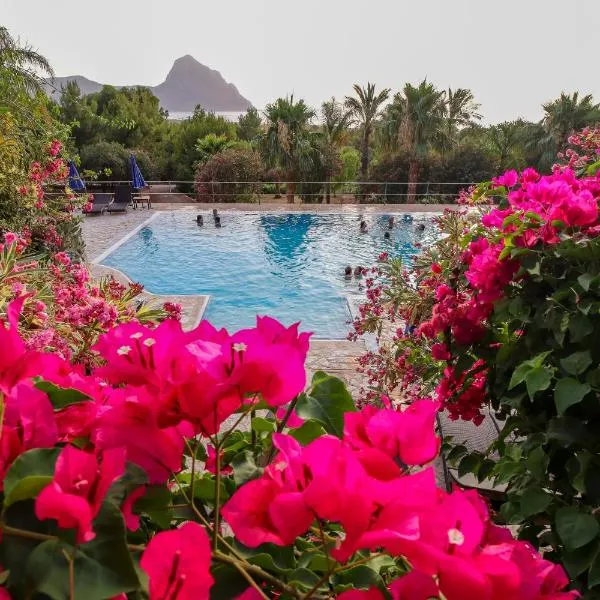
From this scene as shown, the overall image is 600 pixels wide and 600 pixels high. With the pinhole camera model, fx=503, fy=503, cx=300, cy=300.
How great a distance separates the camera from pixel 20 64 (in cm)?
755

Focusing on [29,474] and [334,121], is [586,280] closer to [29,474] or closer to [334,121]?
[29,474]

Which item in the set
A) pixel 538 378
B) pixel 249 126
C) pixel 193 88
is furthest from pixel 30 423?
pixel 193 88

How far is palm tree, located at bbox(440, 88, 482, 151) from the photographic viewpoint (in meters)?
20.1

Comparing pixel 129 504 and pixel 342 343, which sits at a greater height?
pixel 129 504

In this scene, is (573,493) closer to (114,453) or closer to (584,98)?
(114,453)

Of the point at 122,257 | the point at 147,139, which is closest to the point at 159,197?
the point at 147,139

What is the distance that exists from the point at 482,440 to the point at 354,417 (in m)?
2.40

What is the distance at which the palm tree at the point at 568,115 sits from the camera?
716 inches

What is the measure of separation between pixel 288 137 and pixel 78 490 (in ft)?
68.6

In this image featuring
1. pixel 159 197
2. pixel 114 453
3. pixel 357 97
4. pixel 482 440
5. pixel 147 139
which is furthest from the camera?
pixel 147 139

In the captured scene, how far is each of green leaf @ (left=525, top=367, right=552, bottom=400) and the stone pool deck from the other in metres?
0.76

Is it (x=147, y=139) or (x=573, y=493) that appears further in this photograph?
(x=147, y=139)

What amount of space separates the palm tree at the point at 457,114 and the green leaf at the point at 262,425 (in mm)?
21104

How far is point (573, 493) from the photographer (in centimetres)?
120
